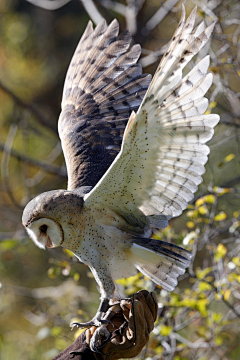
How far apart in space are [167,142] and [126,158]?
0.22 metres

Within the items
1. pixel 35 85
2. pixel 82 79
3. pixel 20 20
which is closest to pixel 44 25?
pixel 20 20

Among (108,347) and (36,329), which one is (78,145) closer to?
(108,347)

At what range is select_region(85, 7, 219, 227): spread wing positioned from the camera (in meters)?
1.98

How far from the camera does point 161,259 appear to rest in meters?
2.61

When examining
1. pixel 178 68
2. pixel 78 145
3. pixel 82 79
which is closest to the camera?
pixel 178 68

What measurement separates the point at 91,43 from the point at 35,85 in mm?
4991

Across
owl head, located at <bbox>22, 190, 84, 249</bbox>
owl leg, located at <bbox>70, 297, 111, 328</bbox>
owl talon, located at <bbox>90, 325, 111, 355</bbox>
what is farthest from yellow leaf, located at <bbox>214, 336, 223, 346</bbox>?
owl head, located at <bbox>22, 190, 84, 249</bbox>

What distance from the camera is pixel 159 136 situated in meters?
2.16

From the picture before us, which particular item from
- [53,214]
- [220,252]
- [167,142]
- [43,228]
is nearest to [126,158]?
[167,142]

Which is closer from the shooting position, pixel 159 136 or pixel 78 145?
pixel 159 136

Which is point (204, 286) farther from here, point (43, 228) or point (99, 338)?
point (43, 228)

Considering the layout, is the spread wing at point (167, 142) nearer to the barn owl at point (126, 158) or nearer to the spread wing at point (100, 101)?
the barn owl at point (126, 158)

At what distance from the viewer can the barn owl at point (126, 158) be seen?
205 cm

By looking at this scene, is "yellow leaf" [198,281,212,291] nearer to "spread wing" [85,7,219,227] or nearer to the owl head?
"spread wing" [85,7,219,227]
